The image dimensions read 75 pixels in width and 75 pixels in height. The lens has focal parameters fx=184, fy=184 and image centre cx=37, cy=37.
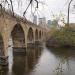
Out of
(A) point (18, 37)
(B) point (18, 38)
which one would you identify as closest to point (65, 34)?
(A) point (18, 37)

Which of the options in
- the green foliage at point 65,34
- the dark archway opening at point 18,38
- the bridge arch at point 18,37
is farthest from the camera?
the dark archway opening at point 18,38

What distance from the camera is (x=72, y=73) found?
18.3 m

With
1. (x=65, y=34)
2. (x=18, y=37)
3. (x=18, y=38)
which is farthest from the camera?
(x=18, y=38)

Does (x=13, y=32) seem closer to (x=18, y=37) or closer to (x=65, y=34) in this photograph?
(x=18, y=37)

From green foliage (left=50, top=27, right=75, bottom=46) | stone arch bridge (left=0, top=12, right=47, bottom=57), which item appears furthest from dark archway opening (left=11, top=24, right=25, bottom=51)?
green foliage (left=50, top=27, right=75, bottom=46)

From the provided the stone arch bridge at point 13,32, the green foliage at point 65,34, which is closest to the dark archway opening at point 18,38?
the stone arch bridge at point 13,32

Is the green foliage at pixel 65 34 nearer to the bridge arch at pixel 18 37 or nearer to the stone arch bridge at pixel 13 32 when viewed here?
the stone arch bridge at pixel 13 32

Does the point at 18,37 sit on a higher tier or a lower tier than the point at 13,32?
lower

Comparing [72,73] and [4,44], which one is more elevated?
[4,44]

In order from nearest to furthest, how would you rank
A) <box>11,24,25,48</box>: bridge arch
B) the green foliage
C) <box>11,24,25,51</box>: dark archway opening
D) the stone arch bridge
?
the green foliage
the stone arch bridge
<box>11,24,25,48</box>: bridge arch
<box>11,24,25,51</box>: dark archway opening

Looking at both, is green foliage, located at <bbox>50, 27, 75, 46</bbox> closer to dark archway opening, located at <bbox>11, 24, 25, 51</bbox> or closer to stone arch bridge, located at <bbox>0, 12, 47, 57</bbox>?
stone arch bridge, located at <bbox>0, 12, 47, 57</bbox>

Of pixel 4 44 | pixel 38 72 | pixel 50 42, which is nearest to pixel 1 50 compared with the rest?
pixel 4 44

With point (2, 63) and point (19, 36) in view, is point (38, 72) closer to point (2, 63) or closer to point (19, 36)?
point (2, 63)

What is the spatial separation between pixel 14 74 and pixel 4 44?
5.17 m
